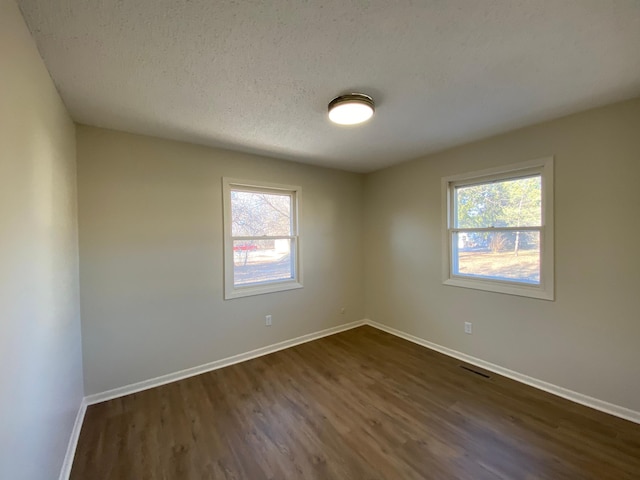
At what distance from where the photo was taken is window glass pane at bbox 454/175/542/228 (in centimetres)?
262

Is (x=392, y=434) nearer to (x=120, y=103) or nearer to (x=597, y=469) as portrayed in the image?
(x=597, y=469)

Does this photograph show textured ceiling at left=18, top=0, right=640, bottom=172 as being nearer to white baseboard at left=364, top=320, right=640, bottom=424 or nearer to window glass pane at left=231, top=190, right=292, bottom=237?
window glass pane at left=231, top=190, right=292, bottom=237

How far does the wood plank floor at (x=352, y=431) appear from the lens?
170 centimetres

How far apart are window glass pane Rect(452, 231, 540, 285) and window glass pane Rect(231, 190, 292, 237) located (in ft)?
6.98

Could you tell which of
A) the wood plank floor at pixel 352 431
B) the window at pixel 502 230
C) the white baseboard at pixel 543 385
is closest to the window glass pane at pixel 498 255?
the window at pixel 502 230

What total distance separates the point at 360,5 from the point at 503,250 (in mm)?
2625

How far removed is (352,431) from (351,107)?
235cm

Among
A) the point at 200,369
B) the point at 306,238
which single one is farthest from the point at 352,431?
the point at 306,238

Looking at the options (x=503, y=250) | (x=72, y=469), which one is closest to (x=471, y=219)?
(x=503, y=250)

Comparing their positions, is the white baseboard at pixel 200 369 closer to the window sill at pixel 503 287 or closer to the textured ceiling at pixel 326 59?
the window sill at pixel 503 287

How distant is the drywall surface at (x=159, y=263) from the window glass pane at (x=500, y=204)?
1.99 m

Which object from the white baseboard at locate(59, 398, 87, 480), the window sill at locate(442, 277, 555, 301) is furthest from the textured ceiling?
the white baseboard at locate(59, 398, 87, 480)

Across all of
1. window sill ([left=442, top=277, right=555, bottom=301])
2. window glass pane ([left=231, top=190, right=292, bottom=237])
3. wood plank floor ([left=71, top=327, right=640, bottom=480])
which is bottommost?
wood plank floor ([left=71, top=327, right=640, bottom=480])

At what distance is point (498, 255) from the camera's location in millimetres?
2873
